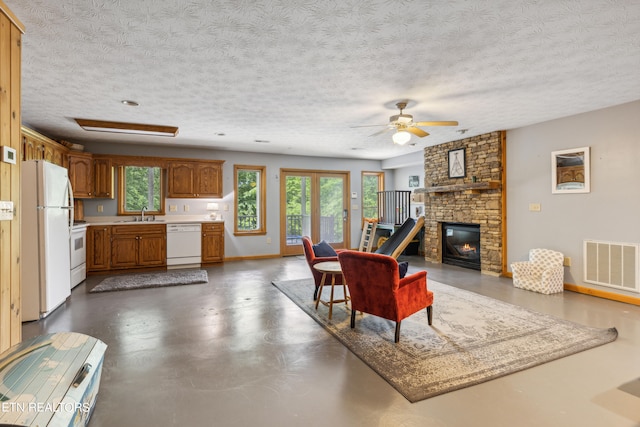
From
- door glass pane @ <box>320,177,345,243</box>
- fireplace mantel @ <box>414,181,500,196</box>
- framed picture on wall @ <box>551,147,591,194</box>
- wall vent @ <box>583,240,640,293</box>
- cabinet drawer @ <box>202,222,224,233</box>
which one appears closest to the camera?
wall vent @ <box>583,240,640,293</box>

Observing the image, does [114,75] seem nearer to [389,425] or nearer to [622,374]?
[389,425]

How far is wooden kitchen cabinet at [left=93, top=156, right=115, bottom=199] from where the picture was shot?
20.2 feet

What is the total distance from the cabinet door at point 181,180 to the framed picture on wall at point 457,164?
5358 millimetres

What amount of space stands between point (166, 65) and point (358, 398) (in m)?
3.18

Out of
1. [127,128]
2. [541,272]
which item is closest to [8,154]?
[127,128]

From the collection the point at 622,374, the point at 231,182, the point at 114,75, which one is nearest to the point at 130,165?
the point at 231,182

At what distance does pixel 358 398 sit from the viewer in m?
2.09

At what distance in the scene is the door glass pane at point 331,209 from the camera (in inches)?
330

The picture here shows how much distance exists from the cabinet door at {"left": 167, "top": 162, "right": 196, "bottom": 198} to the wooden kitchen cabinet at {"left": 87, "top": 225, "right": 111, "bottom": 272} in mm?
1390

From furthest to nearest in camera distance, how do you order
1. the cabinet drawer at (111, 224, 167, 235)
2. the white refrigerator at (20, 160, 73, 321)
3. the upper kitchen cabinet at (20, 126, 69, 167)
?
the cabinet drawer at (111, 224, 167, 235)
the upper kitchen cabinet at (20, 126, 69, 167)
the white refrigerator at (20, 160, 73, 321)

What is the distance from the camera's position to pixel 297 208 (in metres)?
8.11

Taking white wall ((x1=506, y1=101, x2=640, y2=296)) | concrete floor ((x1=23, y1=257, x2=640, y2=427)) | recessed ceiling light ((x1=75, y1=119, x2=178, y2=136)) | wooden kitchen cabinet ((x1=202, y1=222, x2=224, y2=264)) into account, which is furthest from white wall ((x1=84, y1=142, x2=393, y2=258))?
white wall ((x1=506, y1=101, x2=640, y2=296))

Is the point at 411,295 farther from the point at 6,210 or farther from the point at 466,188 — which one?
the point at 466,188

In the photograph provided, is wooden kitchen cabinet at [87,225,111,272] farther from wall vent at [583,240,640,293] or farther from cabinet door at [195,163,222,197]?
wall vent at [583,240,640,293]
